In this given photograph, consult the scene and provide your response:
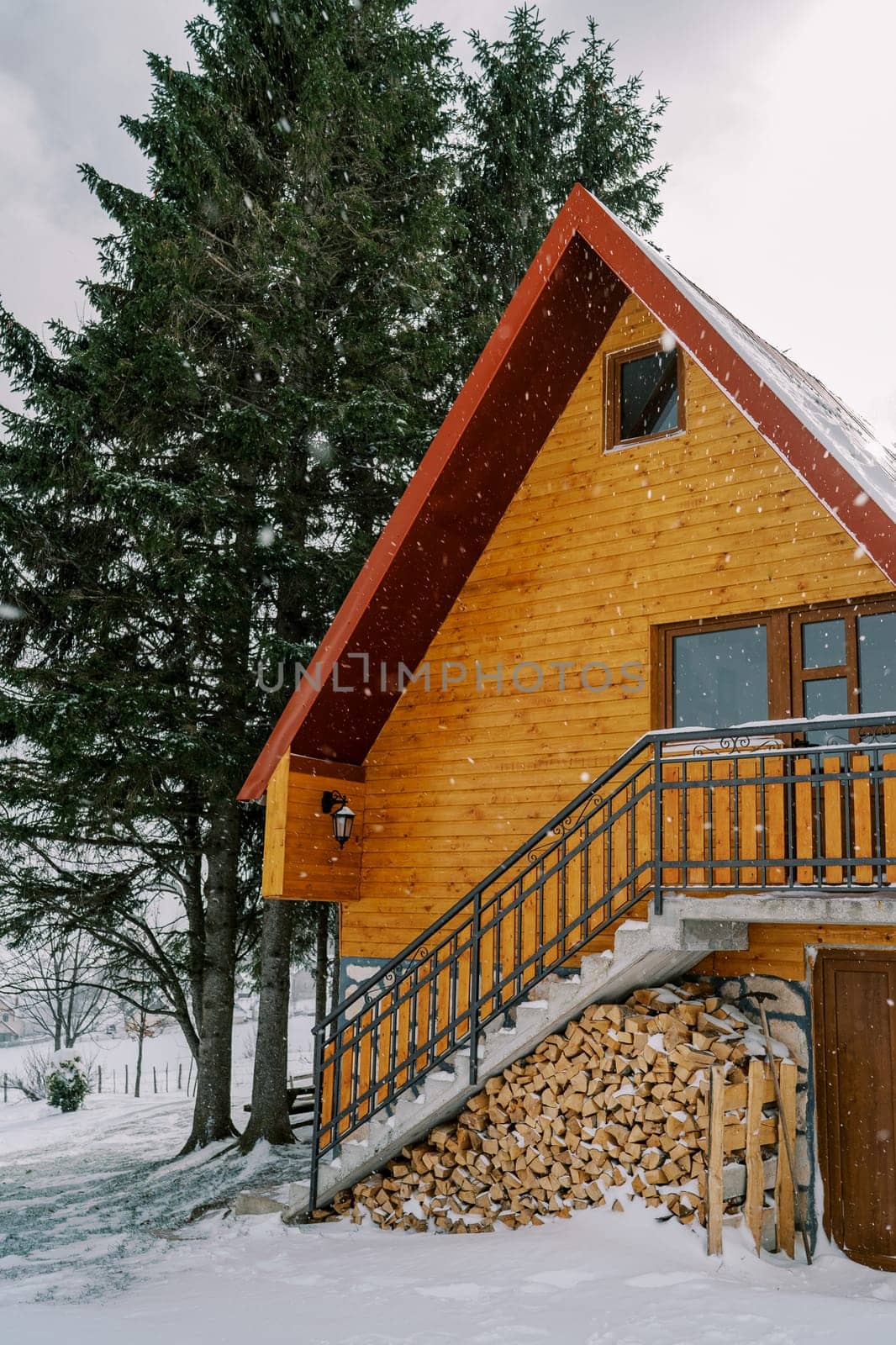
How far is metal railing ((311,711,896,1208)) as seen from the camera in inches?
277

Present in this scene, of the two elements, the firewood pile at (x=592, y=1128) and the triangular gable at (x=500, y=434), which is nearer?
the firewood pile at (x=592, y=1128)

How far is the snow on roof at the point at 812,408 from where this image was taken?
7.46 metres

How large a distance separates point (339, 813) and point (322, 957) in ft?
21.3

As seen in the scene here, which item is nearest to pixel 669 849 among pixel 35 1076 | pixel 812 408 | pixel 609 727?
pixel 609 727

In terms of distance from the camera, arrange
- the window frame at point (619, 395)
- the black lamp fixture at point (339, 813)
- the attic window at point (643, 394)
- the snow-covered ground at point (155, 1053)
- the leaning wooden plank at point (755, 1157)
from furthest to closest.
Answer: the snow-covered ground at point (155, 1053)
the black lamp fixture at point (339, 813)
the attic window at point (643, 394)
the window frame at point (619, 395)
the leaning wooden plank at point (755, 1157)

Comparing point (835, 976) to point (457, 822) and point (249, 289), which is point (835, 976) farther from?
point (249, 289)

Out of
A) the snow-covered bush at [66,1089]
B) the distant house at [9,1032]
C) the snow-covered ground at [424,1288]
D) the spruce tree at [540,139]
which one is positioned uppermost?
the spruce tree at [540,139]

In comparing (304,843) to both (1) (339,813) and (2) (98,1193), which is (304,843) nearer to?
(1) (339,813)

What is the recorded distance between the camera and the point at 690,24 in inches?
397

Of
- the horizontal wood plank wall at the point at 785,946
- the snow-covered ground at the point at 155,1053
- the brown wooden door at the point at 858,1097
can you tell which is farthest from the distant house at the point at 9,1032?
the brown wooden door at the point at 858,1097

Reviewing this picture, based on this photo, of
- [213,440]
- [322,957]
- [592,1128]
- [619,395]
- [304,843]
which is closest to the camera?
[592,1128]

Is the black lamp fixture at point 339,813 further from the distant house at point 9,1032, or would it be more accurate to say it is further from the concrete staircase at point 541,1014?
the distant house at point 9,1032

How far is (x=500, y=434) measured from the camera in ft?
32.1

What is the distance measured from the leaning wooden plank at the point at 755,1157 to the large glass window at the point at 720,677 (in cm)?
278
